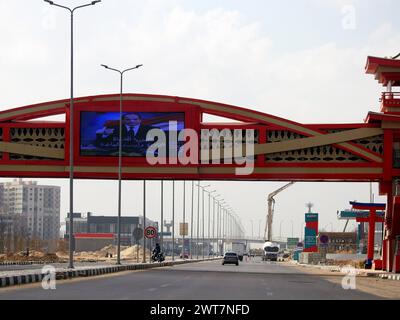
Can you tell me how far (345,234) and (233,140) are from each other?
11571 centimetres

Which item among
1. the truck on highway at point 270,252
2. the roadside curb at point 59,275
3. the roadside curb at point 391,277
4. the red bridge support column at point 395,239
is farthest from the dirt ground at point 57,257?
the roadside curb at point 391,277

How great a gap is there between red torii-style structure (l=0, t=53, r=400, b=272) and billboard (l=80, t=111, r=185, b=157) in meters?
0.16

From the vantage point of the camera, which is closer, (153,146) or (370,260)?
(153,146)

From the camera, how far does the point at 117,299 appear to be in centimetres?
2434

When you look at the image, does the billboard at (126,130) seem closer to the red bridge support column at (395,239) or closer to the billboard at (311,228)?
the red bridge support column at (395,239)

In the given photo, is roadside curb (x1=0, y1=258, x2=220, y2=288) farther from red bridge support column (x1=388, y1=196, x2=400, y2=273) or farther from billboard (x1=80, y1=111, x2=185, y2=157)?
red bridge support column (x1=388, y1=196, x2=400, y2=273)

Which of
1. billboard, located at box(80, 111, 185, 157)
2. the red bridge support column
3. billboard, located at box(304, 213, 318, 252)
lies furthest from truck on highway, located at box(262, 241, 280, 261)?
the red bridge support column

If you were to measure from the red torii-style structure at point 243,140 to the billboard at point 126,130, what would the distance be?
164 millimetres

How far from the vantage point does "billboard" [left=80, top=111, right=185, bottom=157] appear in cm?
6788

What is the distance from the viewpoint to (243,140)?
219 feet

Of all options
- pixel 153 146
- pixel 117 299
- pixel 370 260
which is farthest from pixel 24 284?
pixel 370 260

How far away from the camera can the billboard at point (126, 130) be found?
2672 inches
